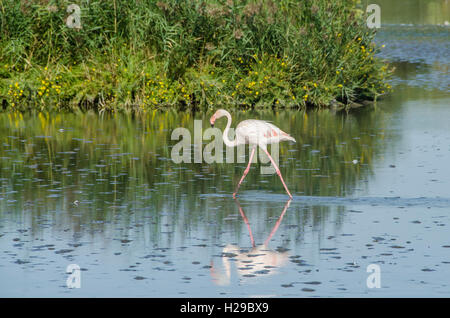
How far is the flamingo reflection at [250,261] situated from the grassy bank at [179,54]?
1156cm

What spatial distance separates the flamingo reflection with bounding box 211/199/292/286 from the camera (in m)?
8.40

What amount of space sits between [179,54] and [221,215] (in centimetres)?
1088

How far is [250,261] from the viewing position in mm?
8867

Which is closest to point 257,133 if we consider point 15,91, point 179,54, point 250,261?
point 250,261

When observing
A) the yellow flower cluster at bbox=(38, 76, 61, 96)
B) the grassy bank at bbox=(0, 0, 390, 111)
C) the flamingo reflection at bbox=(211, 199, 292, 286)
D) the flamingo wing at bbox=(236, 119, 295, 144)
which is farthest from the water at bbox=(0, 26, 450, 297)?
the yellow flower cluster at bbox=(38, 76, 61, 96)

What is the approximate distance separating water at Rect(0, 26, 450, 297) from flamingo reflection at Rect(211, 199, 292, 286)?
19 millimetres

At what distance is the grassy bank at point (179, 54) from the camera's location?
2089 centimetres

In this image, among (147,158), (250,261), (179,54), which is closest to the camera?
(250,261)

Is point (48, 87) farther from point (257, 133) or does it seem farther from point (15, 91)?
point (257, 133)

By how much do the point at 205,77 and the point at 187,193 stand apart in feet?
30.4

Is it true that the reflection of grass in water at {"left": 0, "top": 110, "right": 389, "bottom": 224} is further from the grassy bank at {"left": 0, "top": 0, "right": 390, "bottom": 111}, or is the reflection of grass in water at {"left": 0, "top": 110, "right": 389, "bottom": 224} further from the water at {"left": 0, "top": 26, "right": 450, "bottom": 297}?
the grassy bank at {"left": 0, "top": 0, "right": 390, "bottom": 111}
